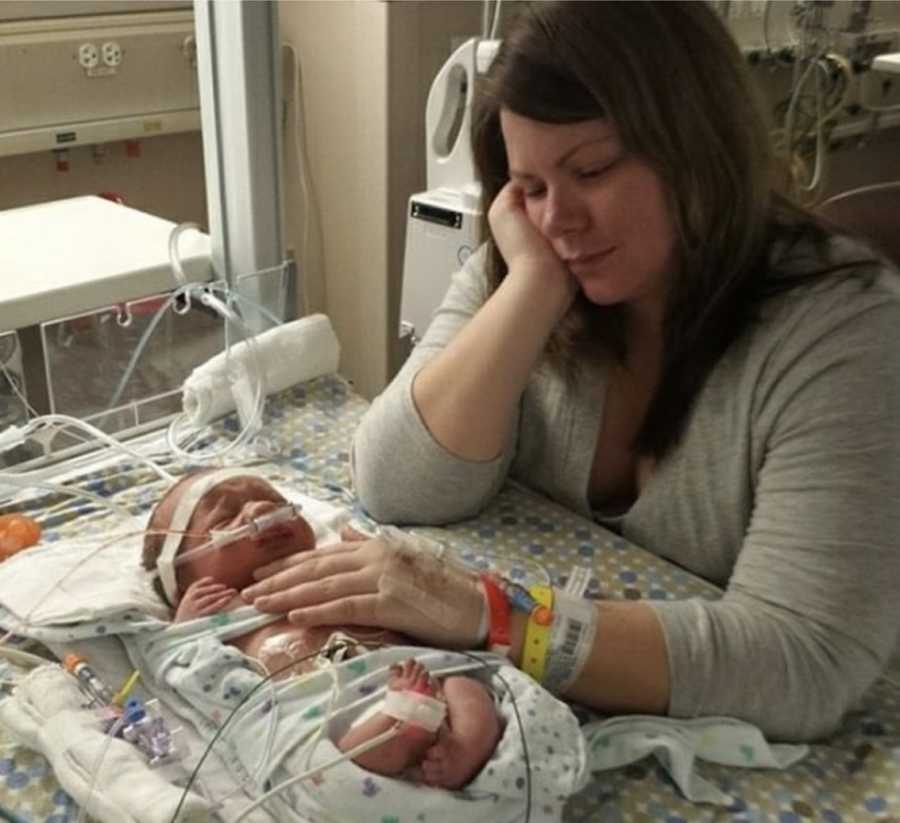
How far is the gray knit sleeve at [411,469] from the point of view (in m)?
1.28

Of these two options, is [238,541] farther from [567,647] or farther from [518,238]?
[518,238]

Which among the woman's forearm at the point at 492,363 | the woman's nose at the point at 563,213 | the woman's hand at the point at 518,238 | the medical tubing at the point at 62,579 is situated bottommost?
the medical tubing at the point at 62,579

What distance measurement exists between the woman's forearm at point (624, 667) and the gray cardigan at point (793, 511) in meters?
0.01

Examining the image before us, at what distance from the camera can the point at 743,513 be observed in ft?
3.85

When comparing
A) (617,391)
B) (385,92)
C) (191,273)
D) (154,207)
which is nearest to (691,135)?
(617,391)

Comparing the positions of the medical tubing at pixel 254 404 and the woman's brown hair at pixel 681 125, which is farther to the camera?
the medical tubing at pixel 254 404

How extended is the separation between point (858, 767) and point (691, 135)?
0.63m

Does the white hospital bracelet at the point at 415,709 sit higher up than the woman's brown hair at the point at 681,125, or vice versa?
the woman's brown hair at the point at 681,125

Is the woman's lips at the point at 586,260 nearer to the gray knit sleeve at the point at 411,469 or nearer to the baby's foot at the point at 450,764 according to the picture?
the gray knit sleeve at the point at 411,469

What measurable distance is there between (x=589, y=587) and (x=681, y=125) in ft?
1.70

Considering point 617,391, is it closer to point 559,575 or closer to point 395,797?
point 559,575

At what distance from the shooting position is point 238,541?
1.14 metres

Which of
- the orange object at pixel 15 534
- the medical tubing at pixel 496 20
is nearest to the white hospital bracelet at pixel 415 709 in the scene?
the orange object at pixel 15 534

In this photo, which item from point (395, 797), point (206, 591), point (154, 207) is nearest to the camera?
point (395, 797)
